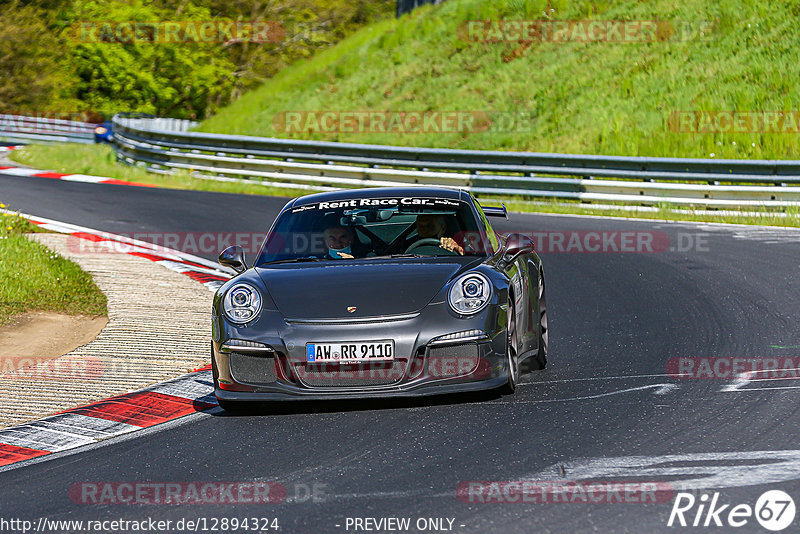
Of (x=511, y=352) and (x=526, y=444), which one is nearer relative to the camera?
(x=526, y=444)

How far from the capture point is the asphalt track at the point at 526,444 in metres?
4.70

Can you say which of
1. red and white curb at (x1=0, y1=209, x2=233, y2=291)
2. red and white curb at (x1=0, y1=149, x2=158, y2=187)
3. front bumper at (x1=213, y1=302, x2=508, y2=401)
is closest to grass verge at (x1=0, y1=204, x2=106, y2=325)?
red and white curb at (x1=0, y1=209, x2=233, y2=291)

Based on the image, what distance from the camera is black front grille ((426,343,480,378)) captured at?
6379mm

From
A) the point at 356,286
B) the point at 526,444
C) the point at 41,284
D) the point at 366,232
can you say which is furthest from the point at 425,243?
the point at 41,284

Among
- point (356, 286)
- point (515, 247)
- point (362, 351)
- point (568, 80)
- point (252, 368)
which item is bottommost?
point (252, 368)

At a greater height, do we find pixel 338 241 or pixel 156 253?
pixel 338 241

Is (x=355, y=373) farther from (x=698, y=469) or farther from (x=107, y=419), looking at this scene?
(x=698, y=469)

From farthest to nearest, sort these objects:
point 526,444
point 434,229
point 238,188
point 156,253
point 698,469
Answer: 1. point 238,188
2. point 156,253
3. point 434,229
4. point 526,444
5. point 698,469

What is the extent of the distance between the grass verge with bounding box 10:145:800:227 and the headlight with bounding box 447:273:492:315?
465 inches

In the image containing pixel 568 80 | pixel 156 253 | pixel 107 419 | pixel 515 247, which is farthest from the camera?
pixel 568 80

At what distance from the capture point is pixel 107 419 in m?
6.89

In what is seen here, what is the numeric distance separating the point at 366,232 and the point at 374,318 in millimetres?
1610

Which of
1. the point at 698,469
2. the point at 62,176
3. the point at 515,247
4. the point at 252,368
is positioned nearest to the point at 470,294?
the point at 515,247

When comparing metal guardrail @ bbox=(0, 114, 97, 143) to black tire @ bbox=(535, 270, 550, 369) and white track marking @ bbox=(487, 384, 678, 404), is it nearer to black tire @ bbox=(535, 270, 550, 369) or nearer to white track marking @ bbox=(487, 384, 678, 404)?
black tire @ bbox=(535, 270, 550, 369)
